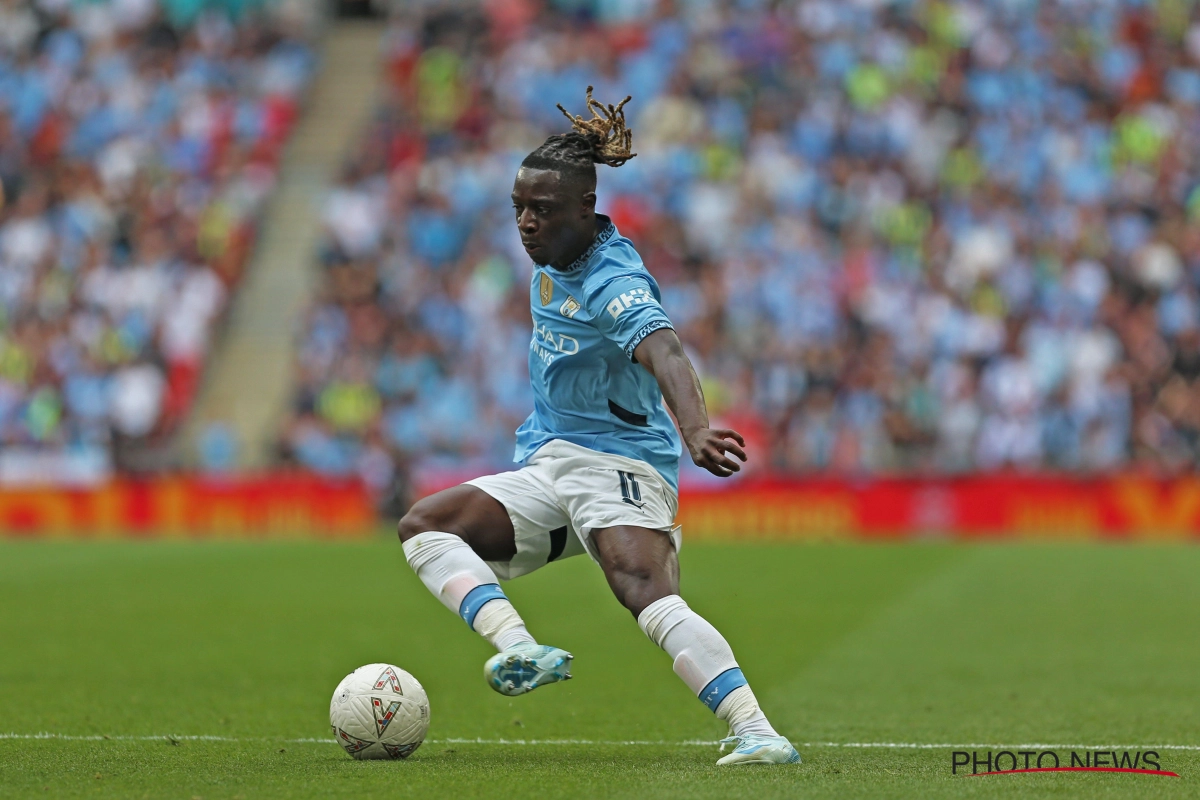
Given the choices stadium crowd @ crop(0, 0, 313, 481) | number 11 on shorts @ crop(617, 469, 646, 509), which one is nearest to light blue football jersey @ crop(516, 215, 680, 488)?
number 11 on shorts @ crop(617, 469, 646, 509)

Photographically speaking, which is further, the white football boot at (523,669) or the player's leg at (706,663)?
the player's leg at (706,663)

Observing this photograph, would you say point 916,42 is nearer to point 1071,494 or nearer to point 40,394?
→ point 1071,494

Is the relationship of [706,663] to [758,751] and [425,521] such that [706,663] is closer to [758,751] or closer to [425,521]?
[758,751]

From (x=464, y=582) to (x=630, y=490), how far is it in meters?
0.75

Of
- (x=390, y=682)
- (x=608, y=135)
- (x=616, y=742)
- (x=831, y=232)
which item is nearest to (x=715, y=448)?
(x=608, y=135)

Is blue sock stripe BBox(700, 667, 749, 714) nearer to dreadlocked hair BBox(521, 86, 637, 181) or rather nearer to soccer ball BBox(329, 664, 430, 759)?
soccer ball BBox(329, 664, 430, 759)

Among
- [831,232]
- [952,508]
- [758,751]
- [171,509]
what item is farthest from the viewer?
[831,232]

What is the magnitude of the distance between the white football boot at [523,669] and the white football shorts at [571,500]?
2.45 ft

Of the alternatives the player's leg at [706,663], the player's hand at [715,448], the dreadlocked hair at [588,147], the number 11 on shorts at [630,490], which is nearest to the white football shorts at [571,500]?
the number 11 on shorts at [630,490]

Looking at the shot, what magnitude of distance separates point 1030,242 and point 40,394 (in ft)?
47.3

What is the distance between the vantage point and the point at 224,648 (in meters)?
11.3

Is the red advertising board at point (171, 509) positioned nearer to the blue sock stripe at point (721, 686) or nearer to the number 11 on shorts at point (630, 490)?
the number 11 on shorts at point (630, 490)

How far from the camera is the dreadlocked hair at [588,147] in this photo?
21.6 ft

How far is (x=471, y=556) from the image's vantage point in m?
6.62
